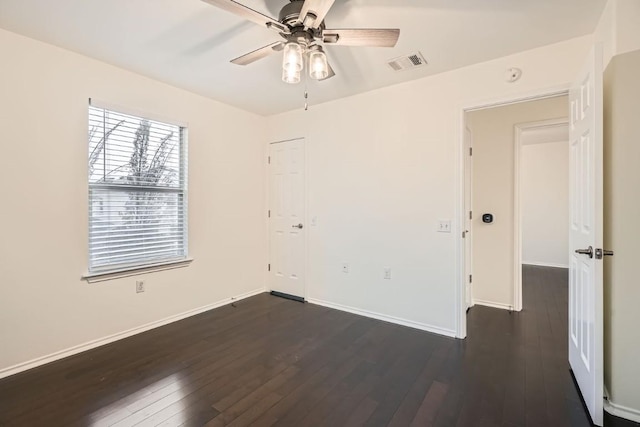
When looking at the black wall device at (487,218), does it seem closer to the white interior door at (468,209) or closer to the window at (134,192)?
the white interior door at (468,209)

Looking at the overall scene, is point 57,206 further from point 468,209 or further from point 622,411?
point 622,411

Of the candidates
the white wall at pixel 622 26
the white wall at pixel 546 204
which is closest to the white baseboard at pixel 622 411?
the white wall at pixel 622 26

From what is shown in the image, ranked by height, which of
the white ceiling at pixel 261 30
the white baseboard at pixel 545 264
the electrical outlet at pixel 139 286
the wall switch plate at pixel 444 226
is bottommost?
the white baseboard at pixel 545 264

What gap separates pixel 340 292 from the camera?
3645mm

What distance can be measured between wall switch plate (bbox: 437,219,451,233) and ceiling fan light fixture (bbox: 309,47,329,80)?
1809mm

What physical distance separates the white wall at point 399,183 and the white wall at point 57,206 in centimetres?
157

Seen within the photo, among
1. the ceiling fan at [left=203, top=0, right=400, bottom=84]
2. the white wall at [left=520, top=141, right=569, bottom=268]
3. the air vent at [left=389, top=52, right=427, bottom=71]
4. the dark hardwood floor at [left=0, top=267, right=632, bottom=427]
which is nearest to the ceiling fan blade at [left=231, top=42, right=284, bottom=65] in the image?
the ceiling fan at [left=203, top=0, right=400, bottom=84]

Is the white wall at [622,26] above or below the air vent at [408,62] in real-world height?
below

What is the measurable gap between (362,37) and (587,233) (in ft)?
5.80

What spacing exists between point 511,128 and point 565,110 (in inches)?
20.1

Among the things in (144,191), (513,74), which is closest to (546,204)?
(513,74)

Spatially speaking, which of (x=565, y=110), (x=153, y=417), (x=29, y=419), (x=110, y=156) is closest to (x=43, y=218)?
(x=110, y=156)

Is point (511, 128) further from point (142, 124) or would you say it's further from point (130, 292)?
point (130, 292)

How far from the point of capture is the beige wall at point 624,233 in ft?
5.62
